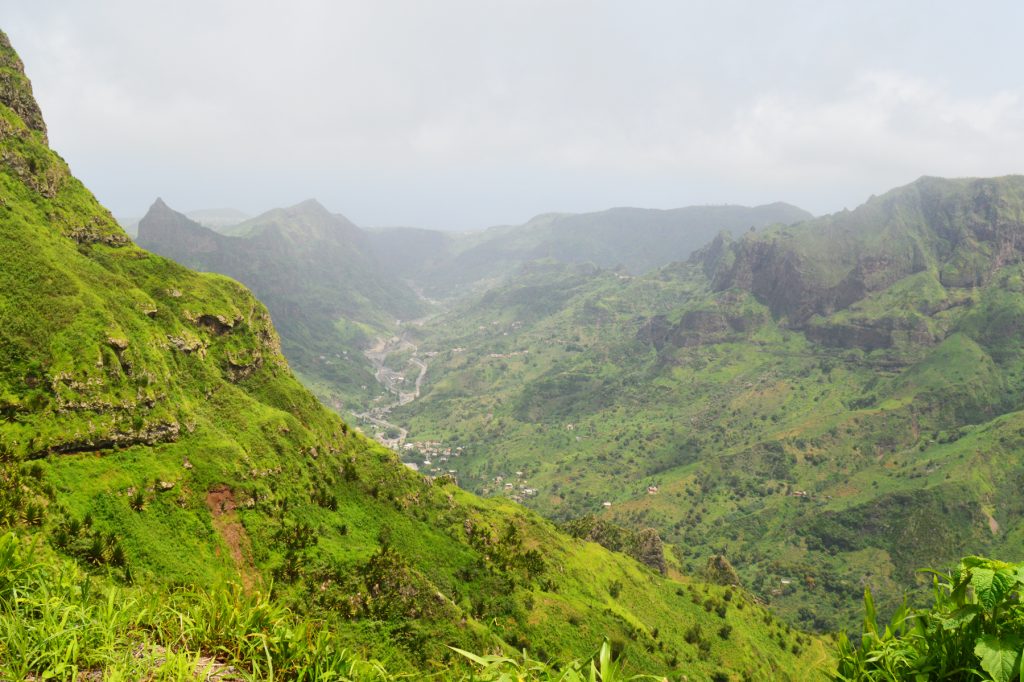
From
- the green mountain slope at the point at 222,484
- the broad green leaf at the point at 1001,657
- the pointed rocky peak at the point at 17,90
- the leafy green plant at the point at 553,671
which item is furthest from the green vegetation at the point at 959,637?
the pointed rocky peak at the point at 17,90

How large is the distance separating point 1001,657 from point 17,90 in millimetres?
95824

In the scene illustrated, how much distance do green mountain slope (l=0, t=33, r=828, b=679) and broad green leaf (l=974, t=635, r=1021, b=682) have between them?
21211mm

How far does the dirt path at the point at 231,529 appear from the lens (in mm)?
41625

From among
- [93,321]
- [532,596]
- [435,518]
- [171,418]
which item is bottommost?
[532,596]

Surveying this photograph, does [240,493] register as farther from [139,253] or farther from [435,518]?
[139,253]

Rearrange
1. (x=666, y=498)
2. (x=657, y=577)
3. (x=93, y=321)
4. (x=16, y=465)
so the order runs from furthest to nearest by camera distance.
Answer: (x=666, y=498) < (x=657, y=577) < (x=93, y=321) < (x=16, y=465)

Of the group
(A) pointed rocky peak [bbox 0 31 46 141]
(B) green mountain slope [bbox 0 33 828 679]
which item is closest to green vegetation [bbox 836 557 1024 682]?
(B) green mountain slope [bbox 0 33 828 679]

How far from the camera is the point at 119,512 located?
120ft

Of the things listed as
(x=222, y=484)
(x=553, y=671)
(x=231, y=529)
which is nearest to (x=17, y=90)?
(x=222, y=484)

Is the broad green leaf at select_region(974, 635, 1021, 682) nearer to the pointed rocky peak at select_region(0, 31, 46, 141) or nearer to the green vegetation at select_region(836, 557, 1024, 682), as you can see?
the green vegetation at select_region(836, 557, 1024, 682)

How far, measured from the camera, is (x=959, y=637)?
4.95 m

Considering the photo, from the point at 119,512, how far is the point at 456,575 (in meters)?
33.3

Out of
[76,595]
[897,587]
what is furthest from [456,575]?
[897,587]

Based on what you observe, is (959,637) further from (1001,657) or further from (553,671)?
(553,671)
